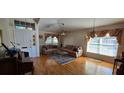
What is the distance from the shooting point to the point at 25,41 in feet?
5.10

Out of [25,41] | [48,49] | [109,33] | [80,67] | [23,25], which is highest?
[23,25]

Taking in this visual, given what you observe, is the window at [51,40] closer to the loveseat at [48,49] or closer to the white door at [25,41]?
the loveseat at [48,49]

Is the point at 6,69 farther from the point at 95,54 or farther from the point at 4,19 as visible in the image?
the point at 95,54

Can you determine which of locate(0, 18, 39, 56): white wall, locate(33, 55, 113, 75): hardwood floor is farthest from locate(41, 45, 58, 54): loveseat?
locate(0, 18, 39, 56): white wall

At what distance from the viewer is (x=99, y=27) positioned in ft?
5.94

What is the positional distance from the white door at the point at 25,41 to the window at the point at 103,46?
1.34 meters

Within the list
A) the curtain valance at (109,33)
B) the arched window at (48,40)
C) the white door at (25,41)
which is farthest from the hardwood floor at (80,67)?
the curtain valance at (109,33)

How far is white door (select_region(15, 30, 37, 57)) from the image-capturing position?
1.46 meters

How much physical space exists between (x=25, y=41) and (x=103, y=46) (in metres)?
1.69

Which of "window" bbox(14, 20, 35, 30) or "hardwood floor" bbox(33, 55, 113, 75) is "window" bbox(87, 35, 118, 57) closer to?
"hardwood floor" bbox(33, 55, 113, 75)

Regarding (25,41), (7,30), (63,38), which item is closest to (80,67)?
(63,38)

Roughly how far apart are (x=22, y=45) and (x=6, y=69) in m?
0.50

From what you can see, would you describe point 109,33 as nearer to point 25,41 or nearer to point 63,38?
point 63,38
